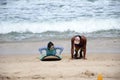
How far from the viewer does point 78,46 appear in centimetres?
1010

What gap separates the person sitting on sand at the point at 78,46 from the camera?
9977 millimetres

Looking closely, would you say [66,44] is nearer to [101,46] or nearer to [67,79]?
[101,46]

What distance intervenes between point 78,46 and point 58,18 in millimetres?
6187

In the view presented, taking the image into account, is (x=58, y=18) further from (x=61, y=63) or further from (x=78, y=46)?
(x=61, y=63)

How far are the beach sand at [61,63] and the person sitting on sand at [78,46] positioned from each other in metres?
0.20

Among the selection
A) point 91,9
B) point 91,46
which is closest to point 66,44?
point 91,46

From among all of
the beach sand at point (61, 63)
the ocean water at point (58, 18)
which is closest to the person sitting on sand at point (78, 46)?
the beach sand at point (61, 63)

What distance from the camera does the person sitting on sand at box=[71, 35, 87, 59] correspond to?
998 centimetres

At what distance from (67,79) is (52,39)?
4.99 m

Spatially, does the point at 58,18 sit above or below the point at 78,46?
above

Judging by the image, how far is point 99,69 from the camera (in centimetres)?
848

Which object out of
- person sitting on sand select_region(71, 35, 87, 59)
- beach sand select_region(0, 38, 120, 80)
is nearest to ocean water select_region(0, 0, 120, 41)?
beach sand select_region(0, 38, 120, 80)

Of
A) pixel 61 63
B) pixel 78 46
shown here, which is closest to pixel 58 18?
pixel 78 46

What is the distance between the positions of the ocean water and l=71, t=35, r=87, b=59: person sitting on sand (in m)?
2.95
